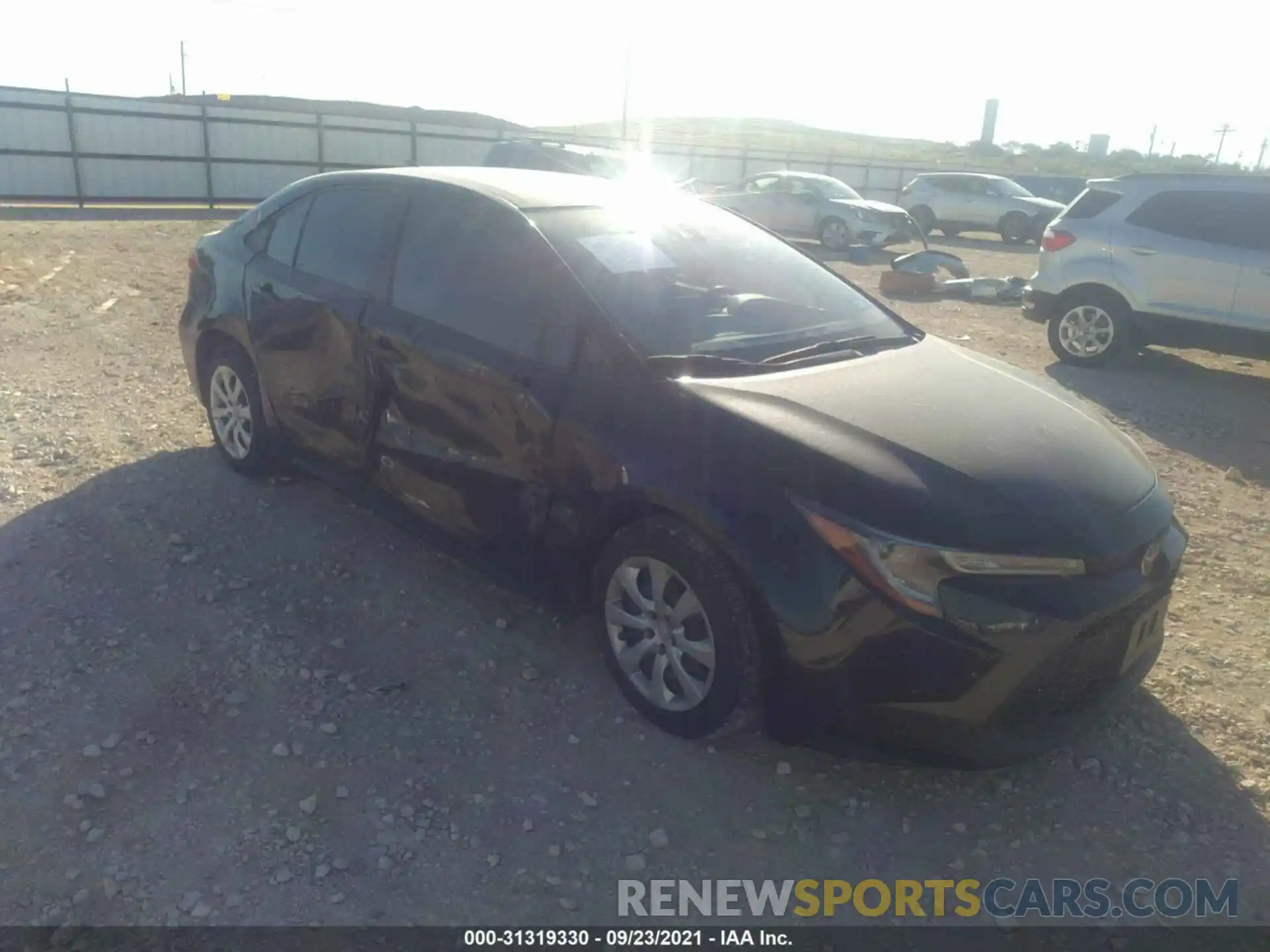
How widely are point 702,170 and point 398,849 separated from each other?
2928 centimetres

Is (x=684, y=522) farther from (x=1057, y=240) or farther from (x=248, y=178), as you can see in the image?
(x=248, y=178)

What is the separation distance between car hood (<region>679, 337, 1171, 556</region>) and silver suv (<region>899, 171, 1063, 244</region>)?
850 inches

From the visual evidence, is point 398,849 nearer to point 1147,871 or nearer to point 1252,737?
point 1147,871

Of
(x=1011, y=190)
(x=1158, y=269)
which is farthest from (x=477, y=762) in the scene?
(x=1011, y=190)

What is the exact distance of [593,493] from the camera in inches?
130

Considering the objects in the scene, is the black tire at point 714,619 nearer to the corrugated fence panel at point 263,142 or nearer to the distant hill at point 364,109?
the corrugated fence panel at point 263,142

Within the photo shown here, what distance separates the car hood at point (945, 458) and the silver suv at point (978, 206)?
2160 cm

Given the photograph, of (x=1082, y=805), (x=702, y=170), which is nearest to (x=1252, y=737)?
(x=1082, y=805)

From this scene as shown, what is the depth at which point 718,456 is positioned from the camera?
304 centimetres

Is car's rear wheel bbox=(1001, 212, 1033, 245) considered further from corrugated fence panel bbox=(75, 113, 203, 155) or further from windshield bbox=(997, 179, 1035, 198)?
corrugated fence panel bbox=(75, 113, 203, 155)

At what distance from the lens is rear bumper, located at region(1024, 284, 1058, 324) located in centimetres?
927

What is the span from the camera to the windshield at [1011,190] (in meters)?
23.6

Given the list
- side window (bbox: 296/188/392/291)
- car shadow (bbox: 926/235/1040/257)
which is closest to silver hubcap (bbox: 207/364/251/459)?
side window (bbox: 296/188/392/291)

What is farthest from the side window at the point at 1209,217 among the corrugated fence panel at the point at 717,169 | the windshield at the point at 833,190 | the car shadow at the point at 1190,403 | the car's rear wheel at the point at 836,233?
the corrugated fence panel at the point at 717,169
